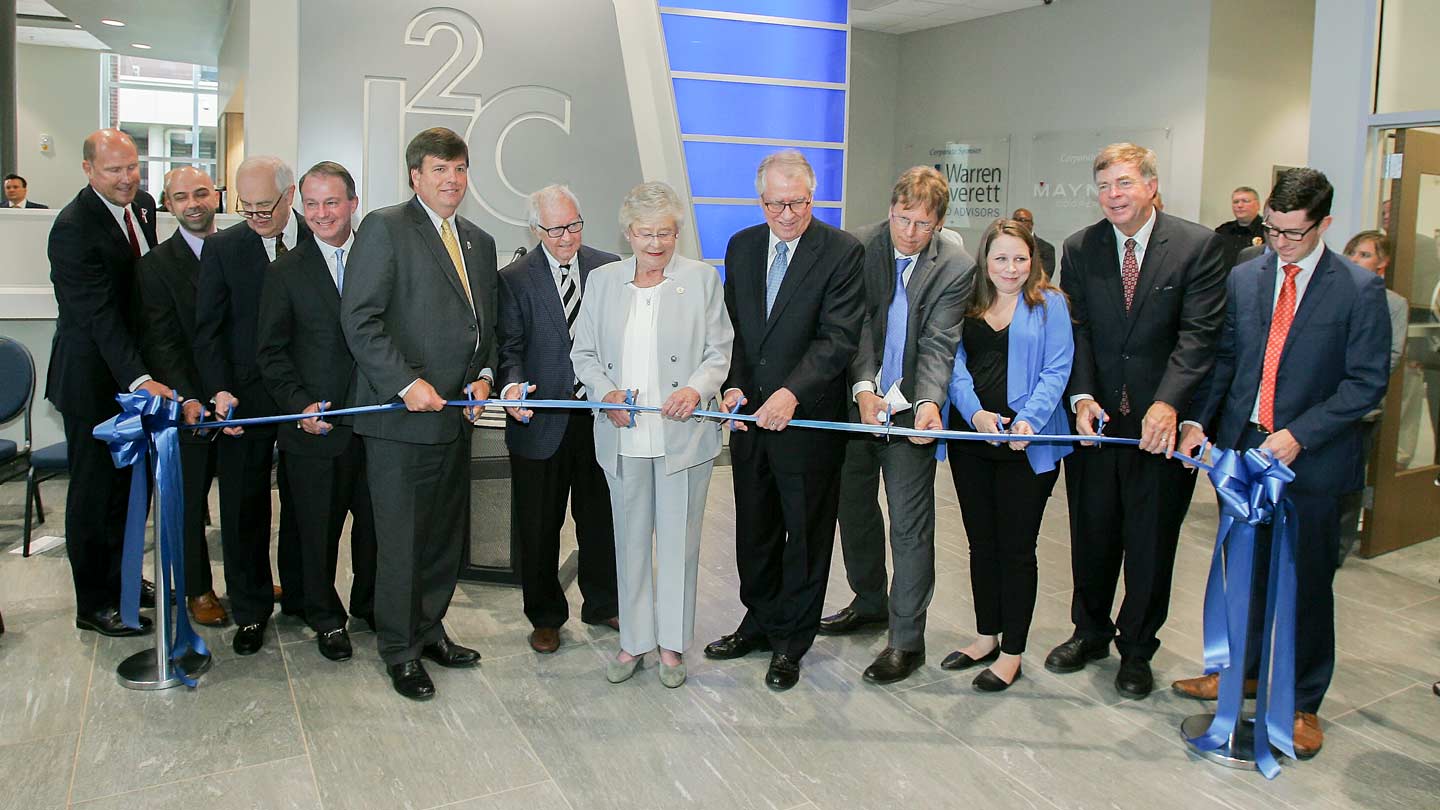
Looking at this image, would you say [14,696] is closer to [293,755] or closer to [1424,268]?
[293,755]

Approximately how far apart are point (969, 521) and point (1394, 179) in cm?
326

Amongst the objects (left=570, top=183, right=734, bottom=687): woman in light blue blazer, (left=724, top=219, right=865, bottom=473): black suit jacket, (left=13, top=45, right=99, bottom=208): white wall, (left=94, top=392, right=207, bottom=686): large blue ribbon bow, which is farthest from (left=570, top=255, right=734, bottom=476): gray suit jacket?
(left=13, top=45, right=99, bottom=208): white wall

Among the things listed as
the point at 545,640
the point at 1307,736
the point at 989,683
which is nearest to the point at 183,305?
the point at 545,640

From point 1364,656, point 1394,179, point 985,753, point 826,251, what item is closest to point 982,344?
point 826,251

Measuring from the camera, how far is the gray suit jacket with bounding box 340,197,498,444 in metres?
3.31

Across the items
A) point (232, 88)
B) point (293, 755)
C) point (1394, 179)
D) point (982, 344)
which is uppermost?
point (232, 88)

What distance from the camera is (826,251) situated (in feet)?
11.3

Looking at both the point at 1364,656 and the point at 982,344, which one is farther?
the point at 1364,656

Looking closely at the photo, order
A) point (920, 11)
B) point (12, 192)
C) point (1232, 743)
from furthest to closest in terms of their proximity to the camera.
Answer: point (920, 11), point (12, 192), point (1232, 743)

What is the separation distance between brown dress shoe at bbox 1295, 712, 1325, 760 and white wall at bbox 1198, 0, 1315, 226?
22.9 feet

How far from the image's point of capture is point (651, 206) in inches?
129

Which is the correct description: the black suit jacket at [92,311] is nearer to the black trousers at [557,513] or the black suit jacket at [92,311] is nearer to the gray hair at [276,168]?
the gray hair at [276,168]

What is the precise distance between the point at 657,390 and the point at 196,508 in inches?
73.8

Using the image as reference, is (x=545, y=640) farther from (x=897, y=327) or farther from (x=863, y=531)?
(x=897, y=327)
